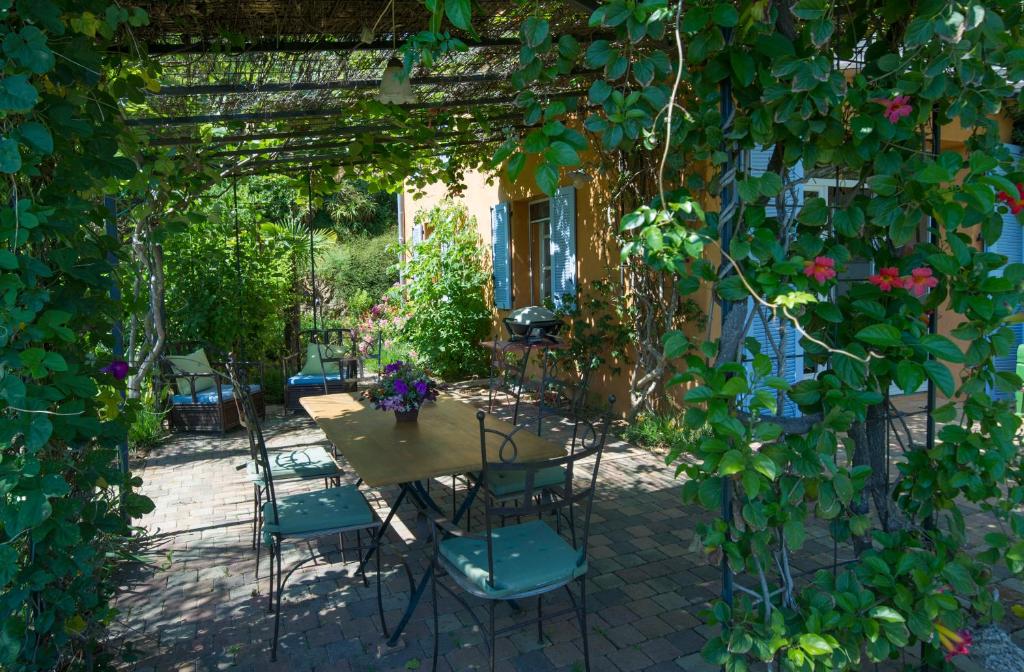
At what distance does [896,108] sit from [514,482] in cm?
225

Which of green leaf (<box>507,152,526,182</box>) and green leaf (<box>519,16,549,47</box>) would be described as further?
green leaf (<box>519,16,549,47</box>)

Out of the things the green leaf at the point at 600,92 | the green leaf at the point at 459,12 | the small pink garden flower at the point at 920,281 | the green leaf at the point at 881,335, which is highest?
the green leaf at the point at 459,12

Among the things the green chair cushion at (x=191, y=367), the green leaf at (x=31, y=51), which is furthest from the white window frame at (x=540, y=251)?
the green leaf at (x=31, y=51)

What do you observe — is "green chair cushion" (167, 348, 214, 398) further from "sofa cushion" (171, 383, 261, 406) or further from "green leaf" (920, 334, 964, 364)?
"green leaf" (920, 334, 964, 364)

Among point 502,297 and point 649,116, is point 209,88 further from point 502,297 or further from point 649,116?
point 502,297

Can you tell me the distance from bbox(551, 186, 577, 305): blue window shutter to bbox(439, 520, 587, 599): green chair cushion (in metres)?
4.51

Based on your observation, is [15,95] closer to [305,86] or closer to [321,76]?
[305,86]

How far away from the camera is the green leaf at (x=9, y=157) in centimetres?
170

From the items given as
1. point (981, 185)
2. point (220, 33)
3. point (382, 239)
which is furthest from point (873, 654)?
point (382, 239)

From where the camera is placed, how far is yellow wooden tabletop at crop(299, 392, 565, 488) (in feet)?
9.38

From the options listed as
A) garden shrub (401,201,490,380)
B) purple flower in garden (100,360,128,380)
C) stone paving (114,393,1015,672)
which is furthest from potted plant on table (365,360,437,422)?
garden shrub (401,201,490,380)

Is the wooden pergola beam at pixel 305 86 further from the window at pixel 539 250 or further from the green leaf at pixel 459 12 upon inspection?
the window at pixel 539 250

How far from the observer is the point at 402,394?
367cm

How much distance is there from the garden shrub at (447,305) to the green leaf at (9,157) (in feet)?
22.7
